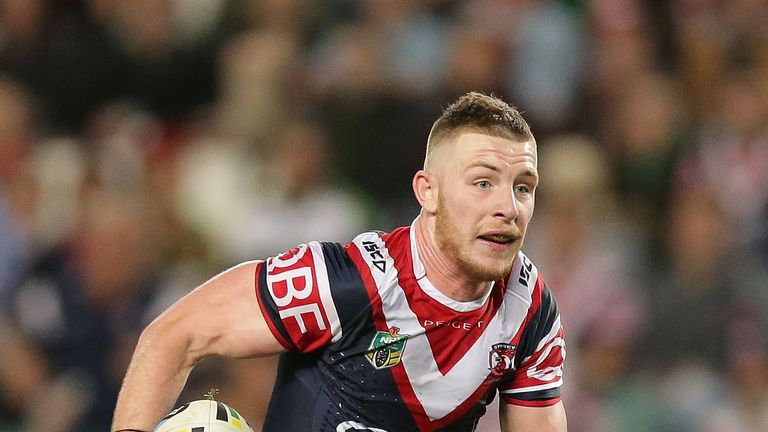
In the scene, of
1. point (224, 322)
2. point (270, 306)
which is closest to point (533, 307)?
point (270, 306)

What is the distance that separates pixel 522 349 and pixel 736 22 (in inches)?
215

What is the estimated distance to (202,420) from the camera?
4336 mm

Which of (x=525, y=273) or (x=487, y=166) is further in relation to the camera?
(x=525, y=273)

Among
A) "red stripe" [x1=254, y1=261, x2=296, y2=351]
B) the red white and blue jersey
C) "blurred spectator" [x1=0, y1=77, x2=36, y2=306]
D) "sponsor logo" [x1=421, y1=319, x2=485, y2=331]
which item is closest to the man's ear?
the red white and blue jersey

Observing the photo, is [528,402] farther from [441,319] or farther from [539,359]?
[441,319]

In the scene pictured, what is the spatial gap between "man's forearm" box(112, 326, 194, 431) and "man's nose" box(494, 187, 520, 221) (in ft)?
3.63

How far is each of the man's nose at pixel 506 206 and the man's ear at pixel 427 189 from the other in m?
0.25

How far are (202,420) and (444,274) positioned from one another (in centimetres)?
94

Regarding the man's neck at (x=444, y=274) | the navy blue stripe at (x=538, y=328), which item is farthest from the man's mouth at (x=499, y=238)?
the navy blue stripe at (x=538, y=328)

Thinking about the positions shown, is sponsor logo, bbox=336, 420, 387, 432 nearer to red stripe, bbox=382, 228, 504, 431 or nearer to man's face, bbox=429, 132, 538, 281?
red stripe, bbox=382, 228, 504, 431

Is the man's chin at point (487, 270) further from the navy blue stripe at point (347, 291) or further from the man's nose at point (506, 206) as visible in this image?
the navy blue stripe at point (347, 291)

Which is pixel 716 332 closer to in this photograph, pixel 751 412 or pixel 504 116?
pixel 751 412

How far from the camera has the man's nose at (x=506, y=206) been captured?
14.0 feet

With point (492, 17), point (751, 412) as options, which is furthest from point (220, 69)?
point (751, 412)
